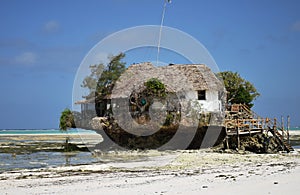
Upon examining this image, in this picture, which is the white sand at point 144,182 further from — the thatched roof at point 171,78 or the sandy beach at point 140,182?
the thatched roof at point 171,78

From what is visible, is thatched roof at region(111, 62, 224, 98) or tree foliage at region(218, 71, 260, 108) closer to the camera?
thatched roof at region(111, 62, 224, 98)

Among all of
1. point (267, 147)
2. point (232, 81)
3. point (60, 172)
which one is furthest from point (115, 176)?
point (232, 81)

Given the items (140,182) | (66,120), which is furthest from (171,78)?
(140,182)

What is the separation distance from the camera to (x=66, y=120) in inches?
1548

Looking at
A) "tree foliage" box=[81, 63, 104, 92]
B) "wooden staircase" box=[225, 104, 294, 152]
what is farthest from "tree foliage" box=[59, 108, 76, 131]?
"wooden staircase" box=[225, 104, 294, 152]

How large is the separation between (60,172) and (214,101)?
62.2 ft

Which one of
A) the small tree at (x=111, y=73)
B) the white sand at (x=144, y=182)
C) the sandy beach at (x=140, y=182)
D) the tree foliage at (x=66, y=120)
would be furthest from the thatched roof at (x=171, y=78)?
the white sand at (x=144, y=182)

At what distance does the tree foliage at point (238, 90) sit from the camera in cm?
4350

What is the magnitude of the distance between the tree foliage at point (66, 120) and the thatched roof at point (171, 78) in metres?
5.43

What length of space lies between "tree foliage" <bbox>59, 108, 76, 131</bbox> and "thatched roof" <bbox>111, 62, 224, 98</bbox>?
214 inches

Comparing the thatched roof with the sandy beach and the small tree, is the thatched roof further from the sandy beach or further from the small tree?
the sandy beach

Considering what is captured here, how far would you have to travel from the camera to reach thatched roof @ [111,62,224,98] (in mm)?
35719

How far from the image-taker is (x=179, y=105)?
1321 inches

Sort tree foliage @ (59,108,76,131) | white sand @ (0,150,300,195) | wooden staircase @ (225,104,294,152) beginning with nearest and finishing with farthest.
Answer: white sand @ (0,150,300,195) → wooden staircase @ (225,104,294,152) → tree foliage @ (59,108,76,131)
